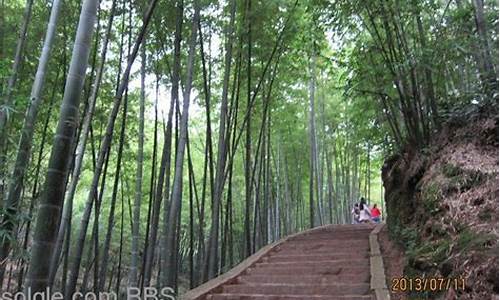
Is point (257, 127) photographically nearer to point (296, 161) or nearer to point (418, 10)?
point (296, 161)

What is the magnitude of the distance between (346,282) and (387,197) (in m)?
1.71

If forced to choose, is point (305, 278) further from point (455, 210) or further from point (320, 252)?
point (455, 210)

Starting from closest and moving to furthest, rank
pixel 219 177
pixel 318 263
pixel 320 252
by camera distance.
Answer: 1. pixel 318 263
2. pixel 320 252
3. pixel 219 177

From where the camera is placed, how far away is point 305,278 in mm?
4426

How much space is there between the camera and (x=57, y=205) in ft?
6.75

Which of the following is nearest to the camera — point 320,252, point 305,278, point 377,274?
point 377,274

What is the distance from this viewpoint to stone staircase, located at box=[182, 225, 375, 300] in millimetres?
4008

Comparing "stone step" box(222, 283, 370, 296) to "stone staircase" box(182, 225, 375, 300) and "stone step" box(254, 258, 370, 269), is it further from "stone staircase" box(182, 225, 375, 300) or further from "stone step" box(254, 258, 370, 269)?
"stone step" box(254, 258, 370, 269)

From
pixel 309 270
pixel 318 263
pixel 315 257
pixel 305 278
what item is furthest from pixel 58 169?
pixel 315 257

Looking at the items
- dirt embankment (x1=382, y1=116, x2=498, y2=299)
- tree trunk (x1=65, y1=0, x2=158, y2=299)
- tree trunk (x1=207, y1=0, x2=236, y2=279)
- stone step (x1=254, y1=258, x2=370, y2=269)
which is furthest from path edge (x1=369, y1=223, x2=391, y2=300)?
tree trunk (x1=65, y1=0, x2=158, y2=299)

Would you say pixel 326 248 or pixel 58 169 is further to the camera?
pixel 326 248

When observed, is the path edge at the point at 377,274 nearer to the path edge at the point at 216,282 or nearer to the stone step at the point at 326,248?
the stone step at the point at 326,248
